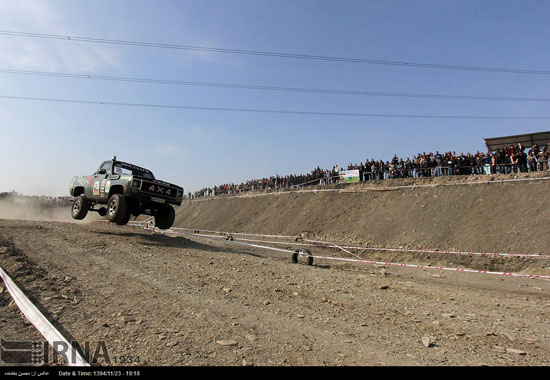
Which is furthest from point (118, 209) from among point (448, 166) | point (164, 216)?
point (448, 166)

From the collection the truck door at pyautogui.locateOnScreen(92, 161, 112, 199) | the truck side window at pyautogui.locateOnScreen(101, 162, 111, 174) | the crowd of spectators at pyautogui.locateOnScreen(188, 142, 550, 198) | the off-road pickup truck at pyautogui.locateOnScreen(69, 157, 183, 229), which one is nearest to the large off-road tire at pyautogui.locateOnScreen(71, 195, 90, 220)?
the off-road pickup truck at pyautogui.locateOnScreen(69, 157, 183, 229)

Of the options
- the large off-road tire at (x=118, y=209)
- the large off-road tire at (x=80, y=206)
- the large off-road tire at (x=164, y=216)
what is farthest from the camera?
the large off-road tire at (x=80, y=206)

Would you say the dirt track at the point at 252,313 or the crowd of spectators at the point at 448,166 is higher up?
the crowd of spectators at the point at 448,166

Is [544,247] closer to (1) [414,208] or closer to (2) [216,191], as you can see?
(1) [414,208]

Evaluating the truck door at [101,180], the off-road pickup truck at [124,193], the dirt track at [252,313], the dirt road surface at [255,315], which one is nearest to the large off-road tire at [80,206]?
the off-road pickup truck at [124,193]

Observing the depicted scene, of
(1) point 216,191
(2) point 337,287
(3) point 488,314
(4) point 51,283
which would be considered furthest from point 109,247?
(1) point 216,191

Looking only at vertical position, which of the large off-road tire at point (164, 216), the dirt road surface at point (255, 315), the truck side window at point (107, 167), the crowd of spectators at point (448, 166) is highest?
the crowd of spectators at point (448, 166)

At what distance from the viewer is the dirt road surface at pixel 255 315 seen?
11.1ft

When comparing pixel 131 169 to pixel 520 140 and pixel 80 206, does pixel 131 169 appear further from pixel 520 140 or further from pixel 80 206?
pixel 520 140

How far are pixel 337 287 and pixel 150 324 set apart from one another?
4.08 meters

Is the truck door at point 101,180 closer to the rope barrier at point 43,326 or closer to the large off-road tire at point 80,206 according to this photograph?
the large off-road tire at point 80,206

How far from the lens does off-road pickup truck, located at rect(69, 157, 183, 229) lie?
11.0m
